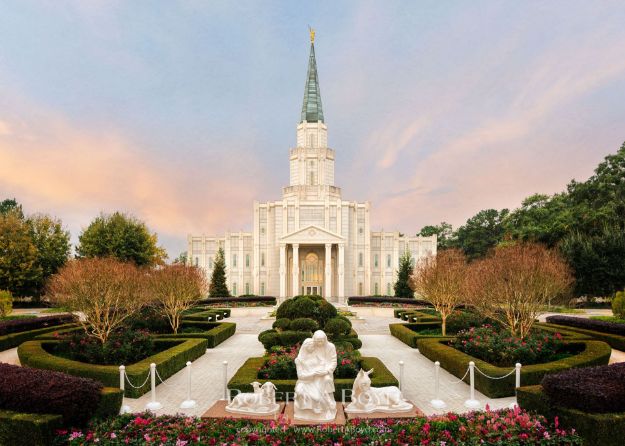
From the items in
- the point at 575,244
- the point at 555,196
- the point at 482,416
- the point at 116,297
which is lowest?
the point at 482,416

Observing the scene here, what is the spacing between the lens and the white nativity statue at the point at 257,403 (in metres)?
→ 10.4

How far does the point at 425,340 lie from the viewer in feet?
67.0

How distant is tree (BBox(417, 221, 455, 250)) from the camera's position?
9044 cm

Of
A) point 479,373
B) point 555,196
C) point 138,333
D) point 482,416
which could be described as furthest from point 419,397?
point 555,196

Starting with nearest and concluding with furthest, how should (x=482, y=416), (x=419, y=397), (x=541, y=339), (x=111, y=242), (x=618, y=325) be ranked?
(x=482, y=416) < (x=419, y=397) < (x=541, y=339) < (x=618, y=325) < (x=111, y=242)

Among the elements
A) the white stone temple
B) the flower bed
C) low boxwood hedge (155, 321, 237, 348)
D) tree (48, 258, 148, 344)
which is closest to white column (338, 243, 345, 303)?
the white stone temple

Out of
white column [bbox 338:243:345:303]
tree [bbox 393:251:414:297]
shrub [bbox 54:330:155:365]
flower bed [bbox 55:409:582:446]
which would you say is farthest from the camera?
white column [bbox 338:243:345:303]

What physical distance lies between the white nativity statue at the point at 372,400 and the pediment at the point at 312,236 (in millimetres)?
45083

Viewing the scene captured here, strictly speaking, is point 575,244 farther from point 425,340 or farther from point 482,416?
point 482,416

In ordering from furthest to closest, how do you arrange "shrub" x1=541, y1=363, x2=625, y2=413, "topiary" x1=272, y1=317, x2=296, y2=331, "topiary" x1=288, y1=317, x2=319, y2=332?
"topiary" x1=272, y1=317, x2=296, y2=331, "topiary" x1=288, y1=317, x2=319, y2=332, "shrub" x1=541, y1=363, x2=625, y2=413

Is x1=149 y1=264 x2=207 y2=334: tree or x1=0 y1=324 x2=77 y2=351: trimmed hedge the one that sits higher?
x1=149 y1=264 x2=207 y2=334: tree

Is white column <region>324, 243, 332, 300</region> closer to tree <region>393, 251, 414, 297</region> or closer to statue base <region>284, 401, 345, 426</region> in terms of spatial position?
tree <region>393, 251, 414, 297</region>

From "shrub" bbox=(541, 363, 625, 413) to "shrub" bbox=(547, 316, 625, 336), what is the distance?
16.0 metres

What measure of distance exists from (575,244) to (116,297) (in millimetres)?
47316
